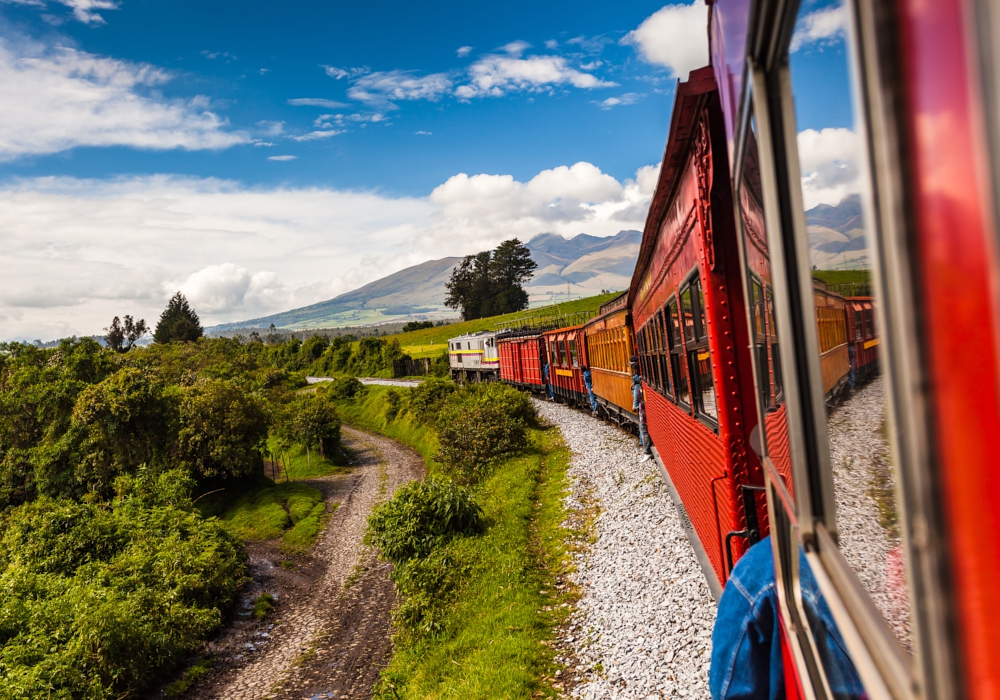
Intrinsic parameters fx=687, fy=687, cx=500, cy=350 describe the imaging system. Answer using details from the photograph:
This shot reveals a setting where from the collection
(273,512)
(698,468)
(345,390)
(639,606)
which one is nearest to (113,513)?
(273,512)

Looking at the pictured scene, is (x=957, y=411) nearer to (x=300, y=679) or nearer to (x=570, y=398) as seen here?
(x=300, y=679)

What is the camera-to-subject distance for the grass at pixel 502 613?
23.7 feet

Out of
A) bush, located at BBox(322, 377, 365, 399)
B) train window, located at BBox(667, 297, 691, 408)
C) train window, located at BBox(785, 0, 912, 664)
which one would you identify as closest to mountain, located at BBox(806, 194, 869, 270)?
train window, located at BBox(785, 0, 912, 664)

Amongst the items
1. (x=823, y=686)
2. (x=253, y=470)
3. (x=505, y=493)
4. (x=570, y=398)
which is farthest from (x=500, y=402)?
(x=823, y=686)

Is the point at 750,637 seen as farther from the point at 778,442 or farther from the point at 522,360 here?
the point at 522,360

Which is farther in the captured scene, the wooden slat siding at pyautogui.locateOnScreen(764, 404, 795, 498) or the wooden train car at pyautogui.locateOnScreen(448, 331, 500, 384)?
the wooden train car at pyautogui.locateOnScreen(448, 331, 500, 384)

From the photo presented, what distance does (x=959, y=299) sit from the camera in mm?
595

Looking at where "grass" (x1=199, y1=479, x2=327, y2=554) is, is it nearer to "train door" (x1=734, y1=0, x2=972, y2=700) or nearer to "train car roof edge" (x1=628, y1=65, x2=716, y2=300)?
"train car roof edge" (x1=628, y1=65, x2=716, y2=300)

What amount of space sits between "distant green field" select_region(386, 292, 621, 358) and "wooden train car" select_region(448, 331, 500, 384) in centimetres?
2053

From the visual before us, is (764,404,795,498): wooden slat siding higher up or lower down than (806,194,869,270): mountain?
lower down

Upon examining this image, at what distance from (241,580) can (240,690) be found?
5132 millimetres

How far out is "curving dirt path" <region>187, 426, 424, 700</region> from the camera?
11.2 m

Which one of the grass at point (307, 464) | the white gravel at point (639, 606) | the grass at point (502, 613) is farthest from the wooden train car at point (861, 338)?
the grass at point (307, 464)

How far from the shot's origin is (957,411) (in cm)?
62
